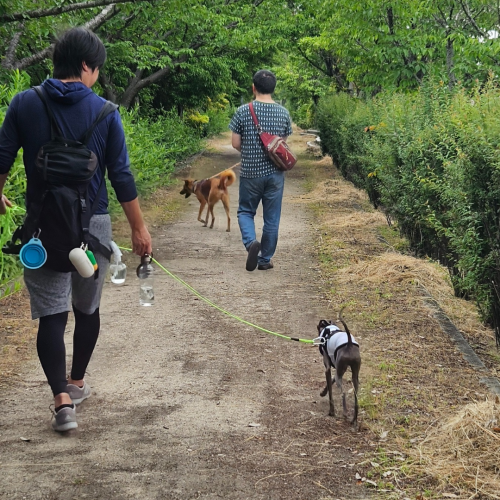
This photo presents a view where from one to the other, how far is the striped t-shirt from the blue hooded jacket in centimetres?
416

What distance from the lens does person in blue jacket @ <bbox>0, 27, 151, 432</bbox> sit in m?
3.68

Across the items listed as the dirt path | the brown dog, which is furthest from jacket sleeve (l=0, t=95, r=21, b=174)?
the brown dog

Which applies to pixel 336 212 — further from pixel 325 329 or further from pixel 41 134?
pixel 41 134

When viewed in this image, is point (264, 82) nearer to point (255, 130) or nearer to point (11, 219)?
point (255, 130)

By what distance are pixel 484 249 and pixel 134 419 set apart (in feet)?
9.57

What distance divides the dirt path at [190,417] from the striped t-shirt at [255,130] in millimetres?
1495

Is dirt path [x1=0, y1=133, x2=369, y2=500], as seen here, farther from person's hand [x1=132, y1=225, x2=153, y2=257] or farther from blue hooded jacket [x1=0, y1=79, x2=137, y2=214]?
blue hooded jacket [x1=0, y1=79, x2=137, y2=214]

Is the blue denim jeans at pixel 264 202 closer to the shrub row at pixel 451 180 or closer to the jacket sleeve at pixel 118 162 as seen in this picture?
the shrub row at pixel 451 180

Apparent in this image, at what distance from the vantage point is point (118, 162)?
12.6ft

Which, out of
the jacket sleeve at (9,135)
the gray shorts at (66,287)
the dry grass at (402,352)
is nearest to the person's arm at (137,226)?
the gray shorts at (66,287)

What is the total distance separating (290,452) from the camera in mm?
3729

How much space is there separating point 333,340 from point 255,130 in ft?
13.4

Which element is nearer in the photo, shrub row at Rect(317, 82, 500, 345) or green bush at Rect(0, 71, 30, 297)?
shrub row at Rect(317, 82, 500, 345)

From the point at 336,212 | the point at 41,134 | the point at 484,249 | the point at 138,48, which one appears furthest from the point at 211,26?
the point at 41,134
